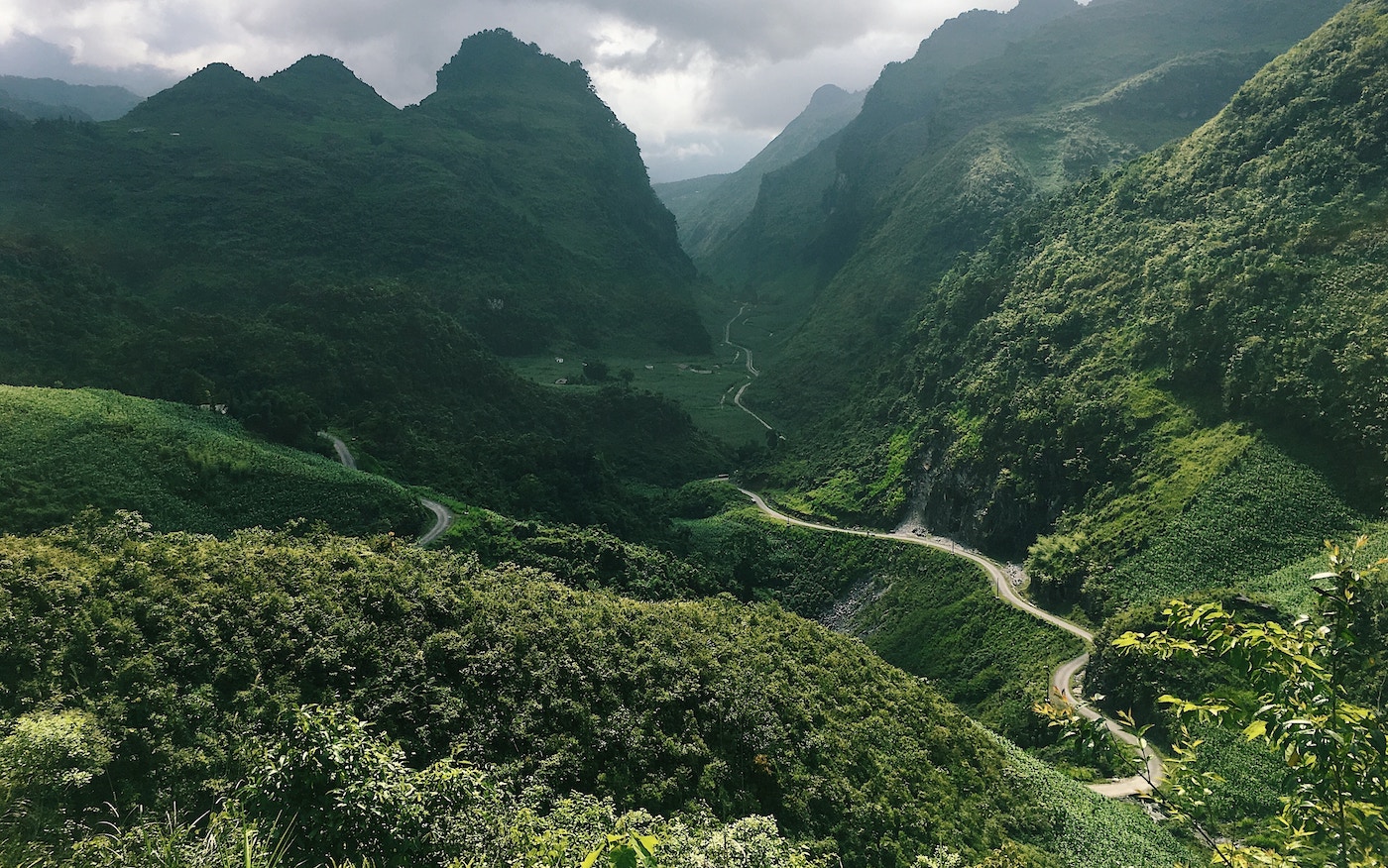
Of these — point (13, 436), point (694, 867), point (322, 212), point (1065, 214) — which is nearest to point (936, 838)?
point (694, 867)

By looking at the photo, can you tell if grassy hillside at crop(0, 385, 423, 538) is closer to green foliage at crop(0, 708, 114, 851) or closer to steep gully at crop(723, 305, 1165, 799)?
green foliage at crop(0, 708, 114, 851)

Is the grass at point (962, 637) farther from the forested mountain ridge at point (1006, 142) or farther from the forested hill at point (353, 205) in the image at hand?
the forested hill at point (353, 205)

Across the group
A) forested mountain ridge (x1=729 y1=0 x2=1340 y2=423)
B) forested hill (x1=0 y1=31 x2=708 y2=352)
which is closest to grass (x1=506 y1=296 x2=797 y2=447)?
forested hill (x1=0 y1=31 x2=708 y2=352)

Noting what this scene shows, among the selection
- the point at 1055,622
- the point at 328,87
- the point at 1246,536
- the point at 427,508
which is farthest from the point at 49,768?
the point at 328,87

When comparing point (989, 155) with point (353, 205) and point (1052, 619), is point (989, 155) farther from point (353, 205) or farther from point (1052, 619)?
point (353, 205)

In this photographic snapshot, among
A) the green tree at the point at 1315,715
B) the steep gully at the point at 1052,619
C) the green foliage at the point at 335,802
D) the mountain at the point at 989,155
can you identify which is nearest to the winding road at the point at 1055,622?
the steep gully at the point at 1052,619

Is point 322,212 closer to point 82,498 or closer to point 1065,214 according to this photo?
point 82,498
